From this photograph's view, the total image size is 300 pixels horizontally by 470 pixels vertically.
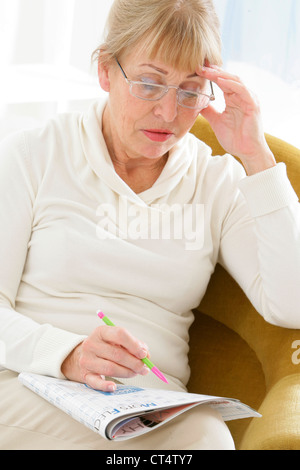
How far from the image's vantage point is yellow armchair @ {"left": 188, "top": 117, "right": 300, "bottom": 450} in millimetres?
1595

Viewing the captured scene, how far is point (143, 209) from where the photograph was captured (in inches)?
62.2

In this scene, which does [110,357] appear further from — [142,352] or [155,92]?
[155,92]

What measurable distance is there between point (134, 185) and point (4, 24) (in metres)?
1.15

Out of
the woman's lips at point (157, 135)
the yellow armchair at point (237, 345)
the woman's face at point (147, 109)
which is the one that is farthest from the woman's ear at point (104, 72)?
the yellow armchair at point (237, 345)

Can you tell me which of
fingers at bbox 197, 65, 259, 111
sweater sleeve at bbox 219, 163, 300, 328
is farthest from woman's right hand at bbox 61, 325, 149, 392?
fingers at bbox 197, 65, 259, 111

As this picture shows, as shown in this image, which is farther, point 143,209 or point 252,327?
point 252,327

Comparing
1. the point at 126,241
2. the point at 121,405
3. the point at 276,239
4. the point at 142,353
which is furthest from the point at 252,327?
the point at 121,405

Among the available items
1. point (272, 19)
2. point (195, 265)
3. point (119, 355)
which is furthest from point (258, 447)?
point (272, 19)

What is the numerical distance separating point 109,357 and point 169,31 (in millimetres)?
669

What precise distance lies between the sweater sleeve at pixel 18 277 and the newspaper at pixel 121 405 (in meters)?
0.05

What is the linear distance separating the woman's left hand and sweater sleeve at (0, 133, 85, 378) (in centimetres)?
46

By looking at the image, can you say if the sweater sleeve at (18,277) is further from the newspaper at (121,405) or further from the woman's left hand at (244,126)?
the woman's left hand at (244,126)

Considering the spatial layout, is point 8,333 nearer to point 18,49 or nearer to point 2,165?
point 2,165

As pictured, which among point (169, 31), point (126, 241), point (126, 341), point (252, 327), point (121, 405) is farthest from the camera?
point (252, 327)
